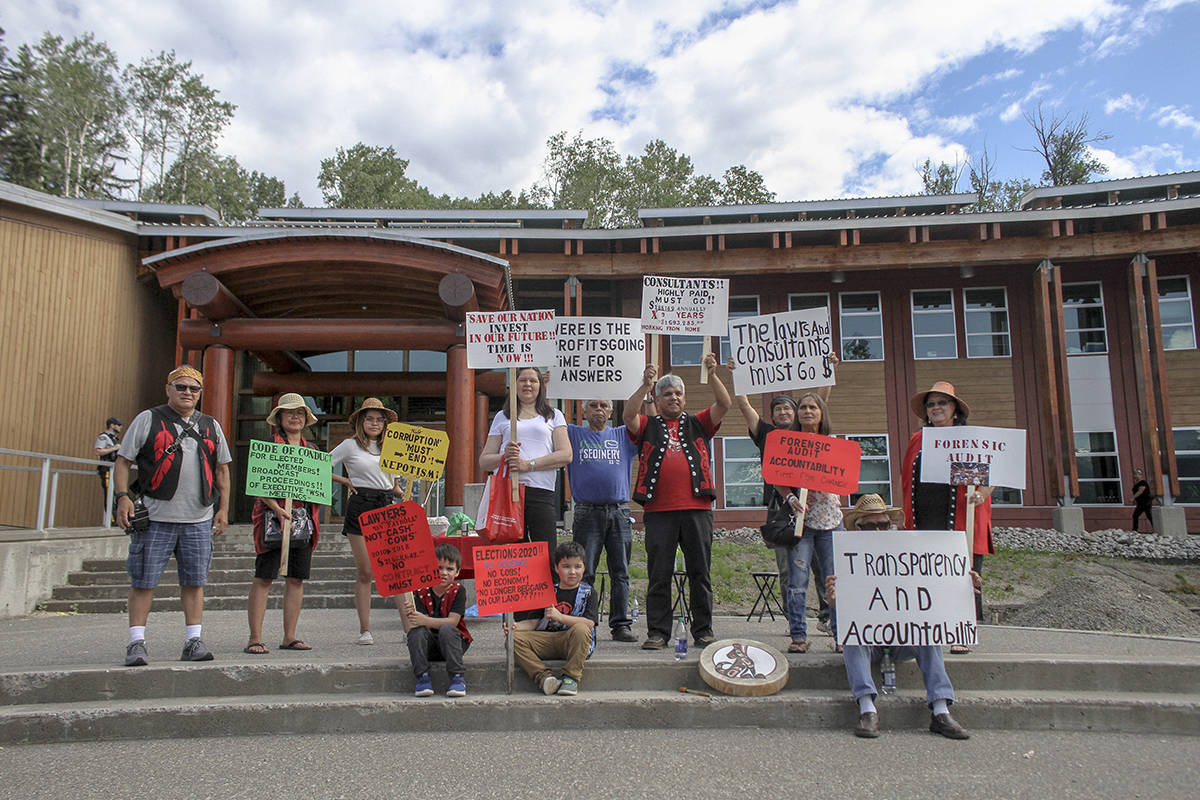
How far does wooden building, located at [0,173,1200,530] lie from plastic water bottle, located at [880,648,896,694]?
35.4ft

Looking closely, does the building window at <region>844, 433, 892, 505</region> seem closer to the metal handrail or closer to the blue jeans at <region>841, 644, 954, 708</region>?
the blue jeans at <region>841, 644, 954, 708</region>

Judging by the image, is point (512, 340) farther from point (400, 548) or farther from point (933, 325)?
point (933, 325)

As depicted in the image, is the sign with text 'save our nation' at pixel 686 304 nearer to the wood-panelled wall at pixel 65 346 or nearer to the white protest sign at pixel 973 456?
the white protest sign at pixel 973 456

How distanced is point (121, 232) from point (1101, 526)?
20544 millimetres

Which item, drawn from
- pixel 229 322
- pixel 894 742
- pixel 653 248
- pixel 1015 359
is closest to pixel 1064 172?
pixel 1015 359

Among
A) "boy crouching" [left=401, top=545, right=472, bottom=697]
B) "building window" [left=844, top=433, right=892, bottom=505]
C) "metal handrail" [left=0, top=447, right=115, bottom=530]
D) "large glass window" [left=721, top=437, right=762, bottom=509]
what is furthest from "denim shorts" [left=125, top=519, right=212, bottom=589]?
"building window" [left=844, top=433, right=892, bottom=505]

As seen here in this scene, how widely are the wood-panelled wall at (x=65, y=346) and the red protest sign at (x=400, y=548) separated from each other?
35.8 ft

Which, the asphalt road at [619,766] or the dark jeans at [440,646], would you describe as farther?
the dark jeans at [440,646]

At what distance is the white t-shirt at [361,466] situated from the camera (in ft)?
18.5

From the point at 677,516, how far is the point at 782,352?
1614mm

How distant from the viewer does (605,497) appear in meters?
5.35

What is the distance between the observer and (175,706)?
4.25 metres

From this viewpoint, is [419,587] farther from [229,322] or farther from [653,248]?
[653,248]

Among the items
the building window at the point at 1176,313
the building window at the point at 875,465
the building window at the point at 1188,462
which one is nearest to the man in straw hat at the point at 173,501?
the building window at the point at 875,465
